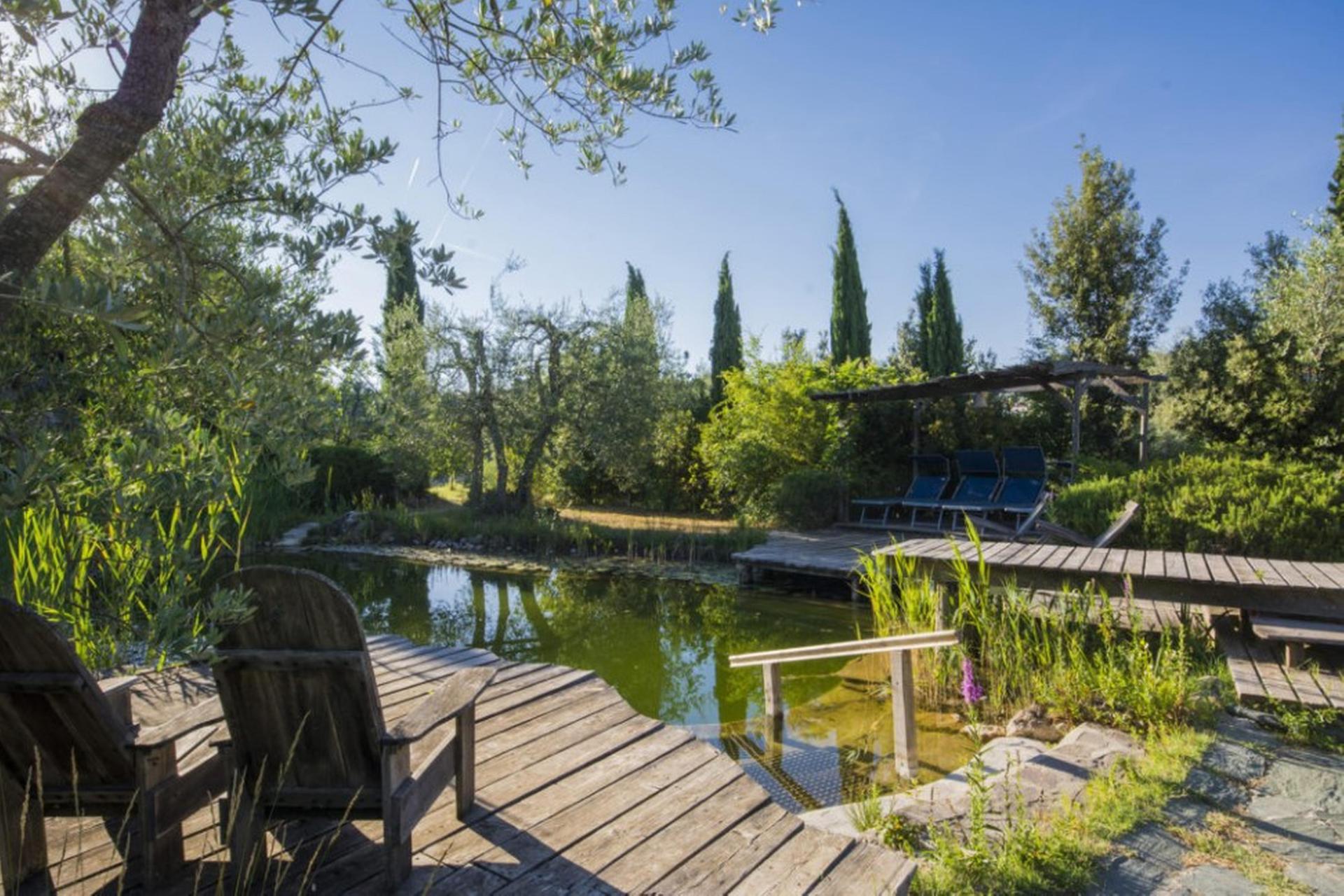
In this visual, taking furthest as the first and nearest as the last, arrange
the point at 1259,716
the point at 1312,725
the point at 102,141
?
the point at 1259,716, the point at 1312,725, the point at 102,141

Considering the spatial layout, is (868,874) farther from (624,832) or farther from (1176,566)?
(1176,566)

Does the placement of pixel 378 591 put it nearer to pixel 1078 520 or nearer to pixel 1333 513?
pixel 1078 520

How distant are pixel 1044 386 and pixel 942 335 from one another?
1003 centimetres

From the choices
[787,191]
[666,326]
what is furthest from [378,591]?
[666,326]

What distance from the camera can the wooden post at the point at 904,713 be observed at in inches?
139

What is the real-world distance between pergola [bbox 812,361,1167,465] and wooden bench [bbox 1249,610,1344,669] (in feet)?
17.4

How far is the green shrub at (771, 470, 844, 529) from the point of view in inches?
448

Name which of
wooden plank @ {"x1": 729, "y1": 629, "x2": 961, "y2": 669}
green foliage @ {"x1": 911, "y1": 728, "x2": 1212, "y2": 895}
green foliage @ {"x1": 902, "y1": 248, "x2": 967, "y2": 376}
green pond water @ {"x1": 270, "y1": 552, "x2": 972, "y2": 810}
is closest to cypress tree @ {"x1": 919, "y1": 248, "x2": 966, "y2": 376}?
green foliage @ {"x1": 902, "y1": 248, "x2": 967, "y2": 376}

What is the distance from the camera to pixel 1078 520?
7766mm

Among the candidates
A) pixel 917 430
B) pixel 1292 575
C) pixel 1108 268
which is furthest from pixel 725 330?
pixel 1292 575

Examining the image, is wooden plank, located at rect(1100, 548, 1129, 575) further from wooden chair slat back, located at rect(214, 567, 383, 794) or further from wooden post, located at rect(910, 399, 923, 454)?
wooden post, located at rect(910, 399, 923, 454)

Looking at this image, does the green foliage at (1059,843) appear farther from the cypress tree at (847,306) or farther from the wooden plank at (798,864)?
the cypress tree at (847,306)

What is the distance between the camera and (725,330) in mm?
22219

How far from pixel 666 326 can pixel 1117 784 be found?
17.8 metres
